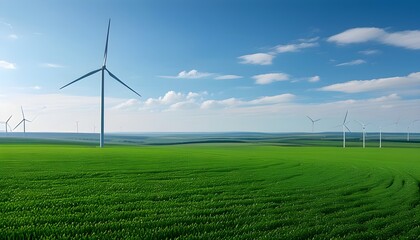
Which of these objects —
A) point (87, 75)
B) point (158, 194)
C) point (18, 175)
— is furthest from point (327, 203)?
point (87, 75)

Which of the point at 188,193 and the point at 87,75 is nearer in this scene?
the point at 188,193

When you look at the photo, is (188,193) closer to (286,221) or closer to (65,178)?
(286,221)

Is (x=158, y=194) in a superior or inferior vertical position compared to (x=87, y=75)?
inferior

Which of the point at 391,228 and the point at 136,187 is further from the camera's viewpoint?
the point at 136,187

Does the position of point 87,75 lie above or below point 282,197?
above

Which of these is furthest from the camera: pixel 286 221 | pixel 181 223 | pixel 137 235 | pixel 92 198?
pixel 92 198

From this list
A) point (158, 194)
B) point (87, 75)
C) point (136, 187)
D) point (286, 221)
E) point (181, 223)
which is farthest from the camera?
point (87, 75)

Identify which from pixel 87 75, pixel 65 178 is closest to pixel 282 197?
pixel 65 178

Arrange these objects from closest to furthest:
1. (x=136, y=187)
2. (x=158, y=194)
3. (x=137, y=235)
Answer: (x=137, y=235) < (x=158, y=194) < (x=136, y=187)

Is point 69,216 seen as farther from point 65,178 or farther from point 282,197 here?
point 65,178
